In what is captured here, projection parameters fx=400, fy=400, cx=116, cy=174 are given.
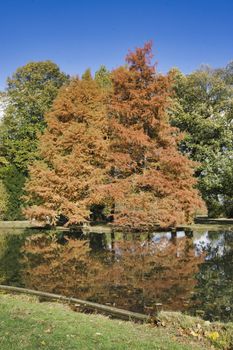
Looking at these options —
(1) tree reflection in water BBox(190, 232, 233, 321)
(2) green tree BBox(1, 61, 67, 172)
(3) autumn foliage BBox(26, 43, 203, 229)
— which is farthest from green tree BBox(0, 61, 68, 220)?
(1) tree reflection in water BBox(190, 232, 233, 321)

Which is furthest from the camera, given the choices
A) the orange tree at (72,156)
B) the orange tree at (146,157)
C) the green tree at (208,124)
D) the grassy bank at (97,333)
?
the green tree at (208,124)

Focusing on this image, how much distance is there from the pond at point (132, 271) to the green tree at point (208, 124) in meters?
8.52

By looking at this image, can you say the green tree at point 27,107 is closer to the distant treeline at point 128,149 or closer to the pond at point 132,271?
the distant treeline at point 128,149

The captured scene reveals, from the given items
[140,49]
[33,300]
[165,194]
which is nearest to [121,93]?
[140,49]

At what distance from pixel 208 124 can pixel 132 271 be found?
811 inches

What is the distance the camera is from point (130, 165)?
25609 mm

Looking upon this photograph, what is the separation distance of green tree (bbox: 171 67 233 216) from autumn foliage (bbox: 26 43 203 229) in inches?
239

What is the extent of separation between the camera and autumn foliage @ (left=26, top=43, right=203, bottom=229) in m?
24.4

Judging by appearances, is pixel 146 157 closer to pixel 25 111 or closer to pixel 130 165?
pixel 130 165

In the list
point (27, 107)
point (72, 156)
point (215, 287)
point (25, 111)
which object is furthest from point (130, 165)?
point (27, 107)

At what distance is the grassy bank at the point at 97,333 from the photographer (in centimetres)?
636

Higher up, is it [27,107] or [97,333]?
[27,107]

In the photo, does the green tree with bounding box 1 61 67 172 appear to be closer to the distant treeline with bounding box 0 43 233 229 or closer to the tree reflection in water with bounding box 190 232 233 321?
the distant treeline with bounding box 0 43 233 229

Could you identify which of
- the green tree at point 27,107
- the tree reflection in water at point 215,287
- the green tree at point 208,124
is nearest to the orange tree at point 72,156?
the green tree at point 208,124
